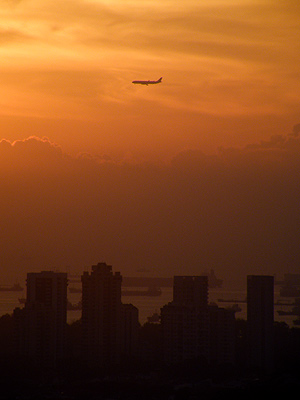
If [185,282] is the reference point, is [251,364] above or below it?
below

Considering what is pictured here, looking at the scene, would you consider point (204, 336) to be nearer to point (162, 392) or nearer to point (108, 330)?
point (108, 330)

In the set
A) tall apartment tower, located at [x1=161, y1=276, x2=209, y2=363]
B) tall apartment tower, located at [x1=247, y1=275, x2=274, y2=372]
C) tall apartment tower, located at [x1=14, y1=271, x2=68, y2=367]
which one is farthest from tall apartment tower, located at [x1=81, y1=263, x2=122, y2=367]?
tall apartment tower, located at [x1=247, y1=275, x2=274, y2=372]

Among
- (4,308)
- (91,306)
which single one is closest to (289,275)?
(4,308)

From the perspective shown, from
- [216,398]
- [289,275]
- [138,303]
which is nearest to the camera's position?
[216,398]

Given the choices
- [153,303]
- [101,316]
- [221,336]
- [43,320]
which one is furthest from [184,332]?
[153,303]

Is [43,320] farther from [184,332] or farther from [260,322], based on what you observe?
[260,322]

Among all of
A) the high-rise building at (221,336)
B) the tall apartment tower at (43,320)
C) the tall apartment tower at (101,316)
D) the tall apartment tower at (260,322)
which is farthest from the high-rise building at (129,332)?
the tall apartment tower at (260,322)
